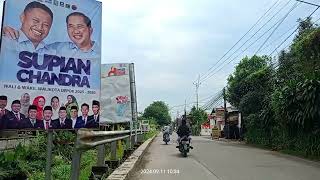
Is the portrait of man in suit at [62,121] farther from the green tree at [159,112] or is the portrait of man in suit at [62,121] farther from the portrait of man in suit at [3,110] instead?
the green tree at [159,112]

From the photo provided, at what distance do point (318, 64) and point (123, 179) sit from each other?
1687cm

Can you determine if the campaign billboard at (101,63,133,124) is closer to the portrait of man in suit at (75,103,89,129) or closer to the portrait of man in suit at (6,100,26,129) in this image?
the portrait of man in suit at (75,103,89,129)

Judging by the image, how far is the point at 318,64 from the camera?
74.6ft

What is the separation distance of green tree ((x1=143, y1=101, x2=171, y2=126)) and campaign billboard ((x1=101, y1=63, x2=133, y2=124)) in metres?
110

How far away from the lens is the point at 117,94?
15344mm

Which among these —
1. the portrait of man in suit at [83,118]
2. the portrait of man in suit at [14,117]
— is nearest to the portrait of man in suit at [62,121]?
the portrait of man in suit at [83,118]

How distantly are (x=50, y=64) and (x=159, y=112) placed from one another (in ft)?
410

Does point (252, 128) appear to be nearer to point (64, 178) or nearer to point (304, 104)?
point (304, 104)

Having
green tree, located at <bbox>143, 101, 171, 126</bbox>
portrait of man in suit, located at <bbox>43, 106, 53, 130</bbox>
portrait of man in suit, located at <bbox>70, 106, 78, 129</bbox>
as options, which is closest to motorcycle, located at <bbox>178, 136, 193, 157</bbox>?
portrait of man in suit, located at <bbox>70, 106, 78, 129</bbox>

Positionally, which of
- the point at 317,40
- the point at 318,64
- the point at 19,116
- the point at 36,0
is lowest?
the point at 19,116

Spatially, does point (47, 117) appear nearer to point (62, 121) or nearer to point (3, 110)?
point (62, 121)

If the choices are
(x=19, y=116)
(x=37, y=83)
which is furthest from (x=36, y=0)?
(x=19, y=116)

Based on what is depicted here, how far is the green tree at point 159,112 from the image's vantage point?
12850 cm

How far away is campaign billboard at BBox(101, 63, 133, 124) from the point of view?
1530 centimetres
